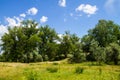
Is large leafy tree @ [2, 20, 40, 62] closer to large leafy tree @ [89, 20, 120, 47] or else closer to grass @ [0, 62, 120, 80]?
large leafy tree @ [89, 20, 120, 47]

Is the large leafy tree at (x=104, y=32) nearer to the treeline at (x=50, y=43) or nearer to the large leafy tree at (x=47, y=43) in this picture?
the treeline at (x=50, y=43)

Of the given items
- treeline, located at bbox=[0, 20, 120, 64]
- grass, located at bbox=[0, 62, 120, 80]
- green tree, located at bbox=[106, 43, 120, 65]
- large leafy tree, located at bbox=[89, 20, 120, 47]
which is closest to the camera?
grass, located at bbox=[0, 62, 120, 80]

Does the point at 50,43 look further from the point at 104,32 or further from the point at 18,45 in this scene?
the point at 104,32

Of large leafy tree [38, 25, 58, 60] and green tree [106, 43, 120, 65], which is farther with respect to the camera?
large leafy tree [38, 25, 58, 60]

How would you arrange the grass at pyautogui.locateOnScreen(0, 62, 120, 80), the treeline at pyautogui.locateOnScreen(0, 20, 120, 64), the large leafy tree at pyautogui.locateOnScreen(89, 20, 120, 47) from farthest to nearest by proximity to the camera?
the large leafy tree at pyautogui.locateOnScreen(89, 20, 120, 47)
the treeline at pyautogui.locateOnScreen(0, 20, 120, 64)
the grass at pyautogui.locateOnScreen(0, 62, 120, 80)

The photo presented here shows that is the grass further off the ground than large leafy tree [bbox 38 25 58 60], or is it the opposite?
large leafy tree [bbox 38 25 58 60]

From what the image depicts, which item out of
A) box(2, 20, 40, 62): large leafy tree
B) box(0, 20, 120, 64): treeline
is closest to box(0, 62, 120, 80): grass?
box(0, 20, 120, 64): treeline

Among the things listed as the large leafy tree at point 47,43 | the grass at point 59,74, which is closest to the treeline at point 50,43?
the large leafy tree at point 47,43

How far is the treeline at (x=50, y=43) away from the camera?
301ft

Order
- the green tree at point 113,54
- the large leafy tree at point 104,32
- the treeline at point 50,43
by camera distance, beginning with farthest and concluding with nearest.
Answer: the large leafy tree at point 104,32 < the treeline at point 50,43 < the green tree at point 113,54

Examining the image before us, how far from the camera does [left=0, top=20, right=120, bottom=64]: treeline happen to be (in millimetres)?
91625

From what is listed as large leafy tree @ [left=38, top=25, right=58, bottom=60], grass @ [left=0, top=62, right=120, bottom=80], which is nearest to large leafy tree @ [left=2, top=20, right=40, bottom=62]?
large leafy tree @ [left=38, top=25, right=58, bottom=60]

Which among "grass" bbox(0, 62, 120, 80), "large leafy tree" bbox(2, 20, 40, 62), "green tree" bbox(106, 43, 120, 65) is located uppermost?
"large leafy tree" bbox(2, 20, 40, 62)

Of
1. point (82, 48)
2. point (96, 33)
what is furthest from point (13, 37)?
point (96, 33)
